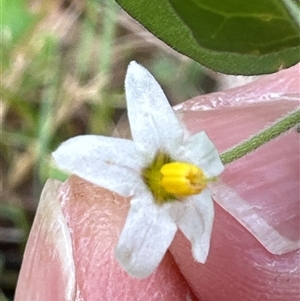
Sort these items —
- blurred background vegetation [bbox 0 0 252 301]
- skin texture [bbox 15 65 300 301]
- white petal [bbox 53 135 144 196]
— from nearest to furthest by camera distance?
white petal [bbox 53 135 144 196]
skin texture [bbox 15 65 300 301]
blurred background vegetation [bbox 0 0 252 301]

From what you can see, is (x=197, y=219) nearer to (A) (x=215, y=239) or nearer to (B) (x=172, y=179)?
(B) (x=172, y=179)

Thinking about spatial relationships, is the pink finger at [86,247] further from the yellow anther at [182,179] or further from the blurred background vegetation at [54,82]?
the blurred background vegetation at [54,82]

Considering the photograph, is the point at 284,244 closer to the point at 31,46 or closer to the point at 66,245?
the point at 66,245

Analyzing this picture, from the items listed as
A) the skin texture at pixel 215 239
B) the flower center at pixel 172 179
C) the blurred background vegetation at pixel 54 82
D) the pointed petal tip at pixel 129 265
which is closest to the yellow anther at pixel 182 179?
the flower center at pixel 172 179

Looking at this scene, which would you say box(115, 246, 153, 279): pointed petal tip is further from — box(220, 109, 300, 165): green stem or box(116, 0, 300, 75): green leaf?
box(116, 0, 300, 75): green leaf

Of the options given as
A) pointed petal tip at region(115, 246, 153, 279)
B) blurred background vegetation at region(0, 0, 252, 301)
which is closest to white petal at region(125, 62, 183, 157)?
pointed petal tip at region(115, 246, 153, 279)

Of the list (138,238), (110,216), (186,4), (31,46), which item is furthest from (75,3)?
(138,238)
